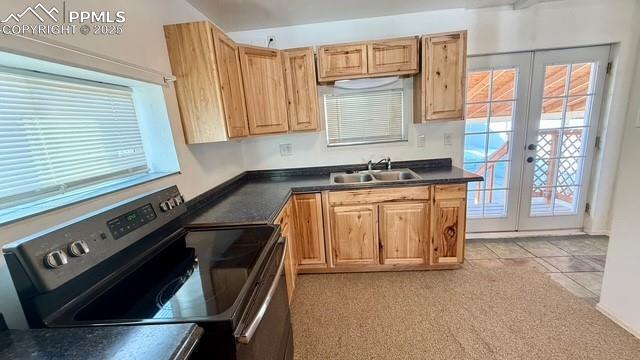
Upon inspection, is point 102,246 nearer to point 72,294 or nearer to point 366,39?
point 72,294

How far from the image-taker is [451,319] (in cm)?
180

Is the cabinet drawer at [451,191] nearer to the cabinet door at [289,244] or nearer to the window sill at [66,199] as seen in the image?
the cabinet door at [289,244]

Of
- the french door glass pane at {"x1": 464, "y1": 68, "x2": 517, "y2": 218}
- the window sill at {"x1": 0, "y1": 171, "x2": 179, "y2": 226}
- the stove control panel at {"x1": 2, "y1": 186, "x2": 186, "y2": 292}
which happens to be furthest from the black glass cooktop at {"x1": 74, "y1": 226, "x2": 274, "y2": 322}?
the french door glass pane at {"x1": 464, "y1": 68, "x2": 517, "y2": 218}

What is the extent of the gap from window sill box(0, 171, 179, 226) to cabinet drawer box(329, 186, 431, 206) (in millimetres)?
1369

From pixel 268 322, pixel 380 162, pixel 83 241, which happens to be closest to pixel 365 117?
pixel 380 162

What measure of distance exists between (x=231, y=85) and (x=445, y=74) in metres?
1.85

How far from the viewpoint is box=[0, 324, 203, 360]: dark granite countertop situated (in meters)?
0.57

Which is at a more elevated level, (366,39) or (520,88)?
(366,39)

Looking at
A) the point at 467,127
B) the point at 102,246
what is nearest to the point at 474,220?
the point at 467,127

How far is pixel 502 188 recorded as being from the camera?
291cm

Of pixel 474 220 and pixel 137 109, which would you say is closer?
pixel 137 109

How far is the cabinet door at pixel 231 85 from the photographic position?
5.85 ft

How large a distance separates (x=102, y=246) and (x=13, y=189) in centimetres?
43

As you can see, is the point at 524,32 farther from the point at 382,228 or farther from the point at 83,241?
the point at 83,241
